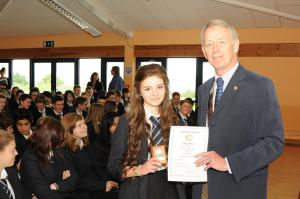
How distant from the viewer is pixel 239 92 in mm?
1534

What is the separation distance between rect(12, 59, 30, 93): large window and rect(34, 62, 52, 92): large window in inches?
15.7

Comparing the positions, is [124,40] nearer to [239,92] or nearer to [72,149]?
[72,149]

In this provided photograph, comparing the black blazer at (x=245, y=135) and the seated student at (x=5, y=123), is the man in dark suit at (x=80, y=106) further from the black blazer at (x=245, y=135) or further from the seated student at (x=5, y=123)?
the black blazer at (x=245, y=135)

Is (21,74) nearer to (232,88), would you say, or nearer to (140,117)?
(140,117)

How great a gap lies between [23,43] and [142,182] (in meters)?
12.2

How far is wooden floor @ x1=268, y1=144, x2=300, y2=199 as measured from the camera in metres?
4.82

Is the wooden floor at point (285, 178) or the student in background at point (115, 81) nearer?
the wooden floor at point (285, 178)

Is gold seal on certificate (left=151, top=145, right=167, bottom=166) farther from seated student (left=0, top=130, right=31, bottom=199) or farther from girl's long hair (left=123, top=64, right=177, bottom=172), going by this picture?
seated student (left=0, top=130, right=31, bottom=199)

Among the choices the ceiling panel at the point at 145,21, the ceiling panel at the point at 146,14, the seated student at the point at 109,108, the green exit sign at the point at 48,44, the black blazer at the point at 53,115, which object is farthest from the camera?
the green exit sign at the point at 48,44

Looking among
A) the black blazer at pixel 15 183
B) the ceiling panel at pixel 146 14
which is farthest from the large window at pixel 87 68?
the black blazer at pixel 15 183

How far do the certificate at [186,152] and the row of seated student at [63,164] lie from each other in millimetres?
1501

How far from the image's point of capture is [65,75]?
491 inches

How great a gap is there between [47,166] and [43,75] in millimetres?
10410

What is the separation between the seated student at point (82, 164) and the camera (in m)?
3.43
